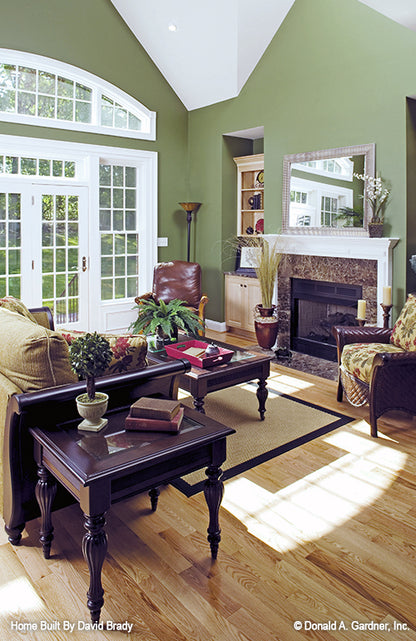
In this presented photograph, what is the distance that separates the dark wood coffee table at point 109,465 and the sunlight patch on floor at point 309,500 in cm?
39

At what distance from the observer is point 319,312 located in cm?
588

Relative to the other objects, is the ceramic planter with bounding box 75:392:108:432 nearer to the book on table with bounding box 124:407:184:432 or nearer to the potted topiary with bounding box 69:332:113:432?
the potted topiary with bounding box 69:332:113:432

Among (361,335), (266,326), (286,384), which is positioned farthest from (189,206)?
(361,335)

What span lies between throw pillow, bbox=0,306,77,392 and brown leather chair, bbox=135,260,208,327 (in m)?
4.01

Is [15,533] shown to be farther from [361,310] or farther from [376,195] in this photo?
[376,195]

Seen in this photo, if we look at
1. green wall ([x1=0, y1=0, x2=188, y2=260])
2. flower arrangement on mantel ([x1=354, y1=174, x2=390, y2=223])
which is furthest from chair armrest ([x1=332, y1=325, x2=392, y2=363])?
green wall ([x1=0, y1=0, x2=188, y2=260])

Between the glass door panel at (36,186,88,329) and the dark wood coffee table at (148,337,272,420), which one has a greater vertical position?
the glass door panel at (36,186,88,329)

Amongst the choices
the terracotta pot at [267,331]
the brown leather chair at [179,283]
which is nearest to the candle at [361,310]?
the terracotta pot at [267,331]

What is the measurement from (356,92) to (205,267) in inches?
123

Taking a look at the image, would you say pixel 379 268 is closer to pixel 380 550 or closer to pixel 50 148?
pixel 380 550

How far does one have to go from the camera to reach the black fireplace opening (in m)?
5.50

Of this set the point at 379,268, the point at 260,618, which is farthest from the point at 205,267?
the point at 260,618

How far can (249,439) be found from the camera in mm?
3537

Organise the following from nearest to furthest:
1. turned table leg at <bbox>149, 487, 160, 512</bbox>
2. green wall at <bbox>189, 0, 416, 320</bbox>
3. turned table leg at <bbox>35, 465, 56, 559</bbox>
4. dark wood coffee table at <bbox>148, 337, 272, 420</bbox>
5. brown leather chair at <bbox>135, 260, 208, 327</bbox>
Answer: turned table leg at <bbox>35, 465, 56, 559</bbox>
turned table leg at <bbox>149, 487, 160, 512</bbox>
dark wood coffee table at <bbox>148, 337, 272, 420</bbox>
green wall at <bbox>189, 0, 416, 320</bbox>
brown leather chair at <bbox>135, 260, 208, 327</bbox>
